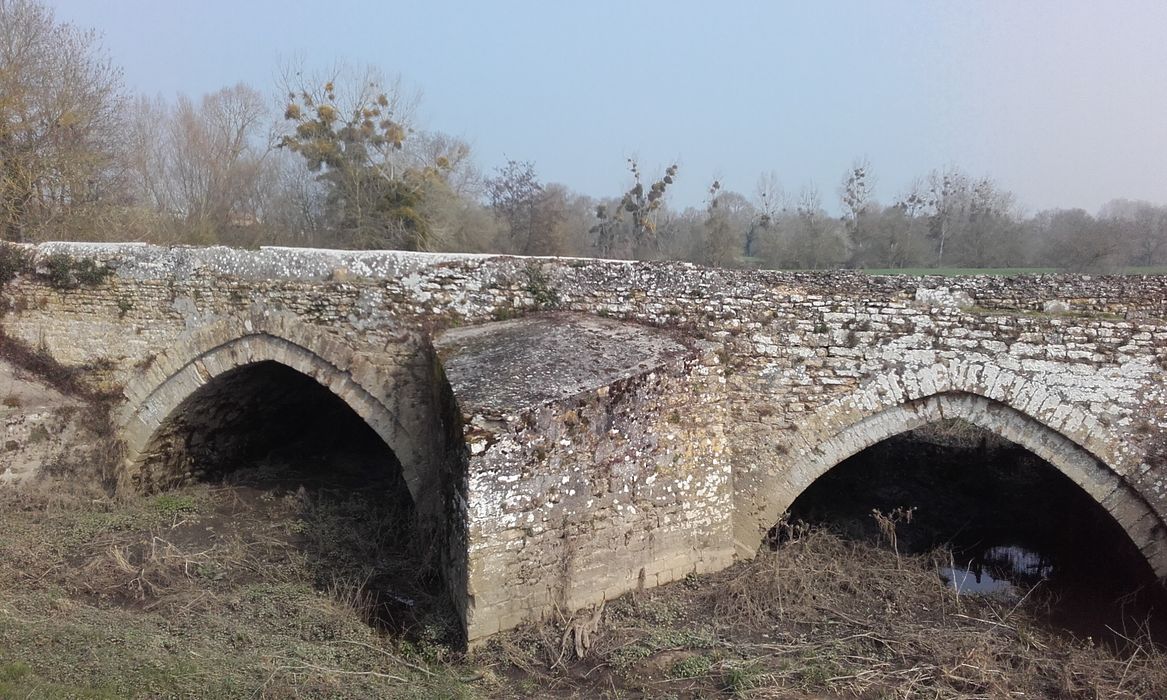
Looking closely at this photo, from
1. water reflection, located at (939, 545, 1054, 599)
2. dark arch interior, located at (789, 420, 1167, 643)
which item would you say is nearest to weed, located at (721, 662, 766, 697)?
dark arch interior, located at (789, 420, 1167, 643)

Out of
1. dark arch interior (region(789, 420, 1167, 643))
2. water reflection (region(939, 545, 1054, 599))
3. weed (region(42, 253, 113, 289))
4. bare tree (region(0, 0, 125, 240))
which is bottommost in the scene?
water reflection (region(939, 545, 1054, 599))

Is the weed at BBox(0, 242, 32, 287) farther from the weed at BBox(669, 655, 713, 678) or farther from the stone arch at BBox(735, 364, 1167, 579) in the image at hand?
the stone arch at BBox(735, 364, 1167, 579)

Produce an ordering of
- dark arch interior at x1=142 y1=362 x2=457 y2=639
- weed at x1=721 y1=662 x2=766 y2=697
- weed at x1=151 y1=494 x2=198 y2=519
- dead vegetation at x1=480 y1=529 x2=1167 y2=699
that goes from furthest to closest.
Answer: weed at x1=151 y1=494 x2=198 y2=519 < dark arch interior at x1=142 y1=362 x2=457 y2=639 < dead vegetation at x1=480 y1=529 x2=1167 y2=699 < weed at x1=721 y1=662 x2=766 y2=697

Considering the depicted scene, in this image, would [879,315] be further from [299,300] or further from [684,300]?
[299,300]

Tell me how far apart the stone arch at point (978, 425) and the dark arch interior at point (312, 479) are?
11.5 feet

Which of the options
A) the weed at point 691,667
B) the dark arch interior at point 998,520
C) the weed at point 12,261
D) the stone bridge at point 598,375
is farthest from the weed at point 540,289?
the weed at point 12,261

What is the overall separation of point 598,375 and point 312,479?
19.6ft

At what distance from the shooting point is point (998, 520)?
413 inches

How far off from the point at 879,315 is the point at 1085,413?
6.63 ft

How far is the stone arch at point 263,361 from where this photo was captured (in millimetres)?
7668

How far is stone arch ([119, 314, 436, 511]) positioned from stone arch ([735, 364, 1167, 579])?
3.79m

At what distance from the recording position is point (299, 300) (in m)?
7.86

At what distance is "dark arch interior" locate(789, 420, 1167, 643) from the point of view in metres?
7.07

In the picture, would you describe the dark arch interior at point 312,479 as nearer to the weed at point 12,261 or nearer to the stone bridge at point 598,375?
the stone bridge at point 598,375
